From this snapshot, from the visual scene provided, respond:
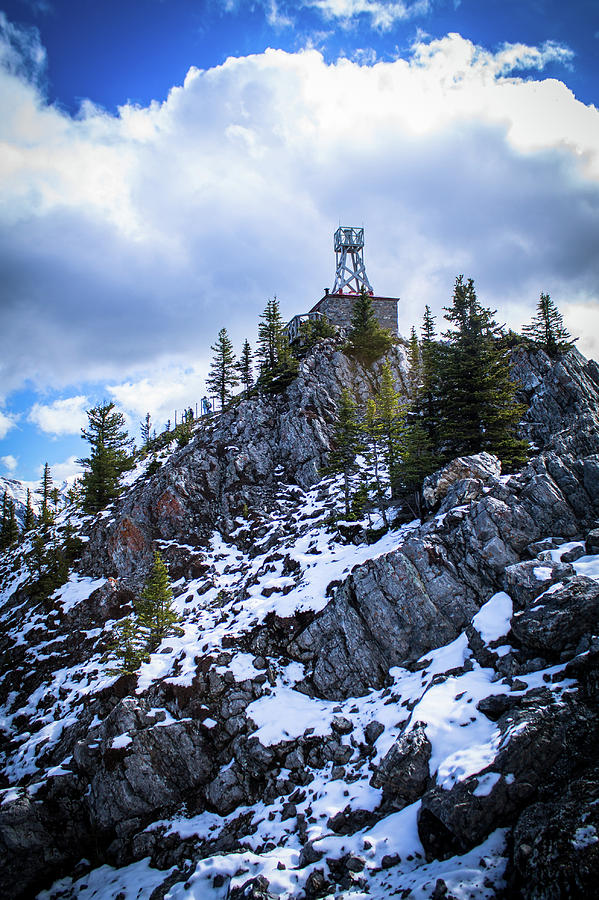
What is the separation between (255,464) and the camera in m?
41.9

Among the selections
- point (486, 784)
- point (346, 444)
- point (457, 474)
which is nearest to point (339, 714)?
point (486, 784)

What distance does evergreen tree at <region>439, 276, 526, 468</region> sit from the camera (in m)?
26.6

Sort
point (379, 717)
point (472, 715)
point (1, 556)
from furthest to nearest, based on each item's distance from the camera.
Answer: point (1, 556)
point (379, 717)
point (472, 715)

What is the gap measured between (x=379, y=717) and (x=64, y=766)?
657 inches

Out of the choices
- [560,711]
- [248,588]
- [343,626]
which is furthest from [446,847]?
[248,588]

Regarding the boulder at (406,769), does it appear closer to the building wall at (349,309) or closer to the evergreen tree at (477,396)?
the evergreen tree at (477,396)

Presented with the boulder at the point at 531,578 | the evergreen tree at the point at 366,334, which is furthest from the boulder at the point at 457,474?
the evergreen tree at the point at 366,334

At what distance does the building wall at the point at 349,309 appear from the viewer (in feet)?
183

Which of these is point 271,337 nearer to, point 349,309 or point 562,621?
point 349,309

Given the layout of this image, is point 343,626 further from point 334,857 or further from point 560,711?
point 560,711

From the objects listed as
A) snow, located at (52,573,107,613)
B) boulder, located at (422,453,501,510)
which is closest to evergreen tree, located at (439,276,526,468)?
boulder, located at (422,453,501,510)

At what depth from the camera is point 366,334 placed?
1948 inches

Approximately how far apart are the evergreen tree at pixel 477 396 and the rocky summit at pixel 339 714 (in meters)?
2.10

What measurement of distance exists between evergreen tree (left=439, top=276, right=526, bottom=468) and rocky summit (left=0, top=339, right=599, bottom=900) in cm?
210
